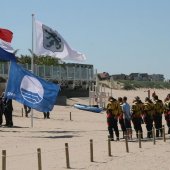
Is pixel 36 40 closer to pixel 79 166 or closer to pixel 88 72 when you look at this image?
pixel 79 166

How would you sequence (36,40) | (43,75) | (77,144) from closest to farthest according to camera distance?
(77,144) < (36,40) < (43,75)

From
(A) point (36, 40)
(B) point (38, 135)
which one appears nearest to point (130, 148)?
(B) point (38, 135)

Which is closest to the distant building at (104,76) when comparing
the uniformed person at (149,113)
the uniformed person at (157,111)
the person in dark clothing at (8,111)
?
the person in dark clothing at (8,111)

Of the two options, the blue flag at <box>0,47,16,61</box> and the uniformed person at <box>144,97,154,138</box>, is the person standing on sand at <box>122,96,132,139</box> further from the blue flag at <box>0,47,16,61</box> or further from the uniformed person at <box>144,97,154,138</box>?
the blue flag at <box>0,47,16,61</box>

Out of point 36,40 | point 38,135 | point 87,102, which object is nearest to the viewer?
point 38,135

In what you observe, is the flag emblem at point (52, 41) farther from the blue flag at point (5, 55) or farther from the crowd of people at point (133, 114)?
the crowd of people at point (133, 114)

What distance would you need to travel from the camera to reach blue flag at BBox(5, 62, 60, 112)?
→ 74.6 ft

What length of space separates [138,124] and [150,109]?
855 mm

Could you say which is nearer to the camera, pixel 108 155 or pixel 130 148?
pixel 108 155

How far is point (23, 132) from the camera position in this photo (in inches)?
934

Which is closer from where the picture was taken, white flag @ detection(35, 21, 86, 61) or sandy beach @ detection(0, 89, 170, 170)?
sandy beach @ detection(0, 89, 170, 170)

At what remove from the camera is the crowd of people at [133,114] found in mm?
20141

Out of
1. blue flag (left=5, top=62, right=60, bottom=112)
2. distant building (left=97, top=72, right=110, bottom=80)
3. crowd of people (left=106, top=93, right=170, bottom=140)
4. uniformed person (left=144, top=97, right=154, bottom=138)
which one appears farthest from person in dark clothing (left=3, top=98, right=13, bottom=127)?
distant building (left=97, top=72, right=110, bottom=80)

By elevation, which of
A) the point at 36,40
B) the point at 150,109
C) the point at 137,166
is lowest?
the point at 137,166
